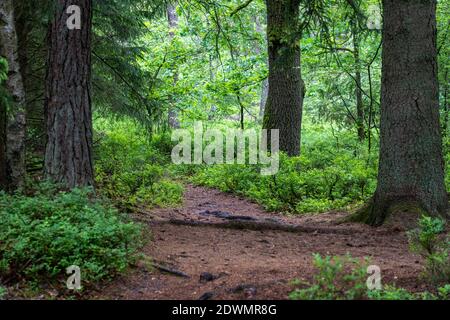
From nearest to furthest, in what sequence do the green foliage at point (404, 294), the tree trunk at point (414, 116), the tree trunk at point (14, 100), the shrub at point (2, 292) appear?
the green foliage at point (404, 294)
the shrub at point (2, 292)
the tree trunk at point (414, 116)
the tree trunk at point (14, 100)

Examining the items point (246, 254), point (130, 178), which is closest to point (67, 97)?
point (130, 178)

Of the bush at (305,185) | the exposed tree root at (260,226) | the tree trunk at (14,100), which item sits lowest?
the exposed tree root at (260,226)

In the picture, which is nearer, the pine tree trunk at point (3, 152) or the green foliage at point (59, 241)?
the green foliage at point (59, 241)

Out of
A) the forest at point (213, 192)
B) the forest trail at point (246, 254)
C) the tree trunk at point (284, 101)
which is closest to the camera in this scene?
the forest trail at point (246, 254)

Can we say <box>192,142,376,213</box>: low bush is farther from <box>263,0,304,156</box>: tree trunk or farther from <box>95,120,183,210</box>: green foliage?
<box>95,120,183,210</box>: green foliage

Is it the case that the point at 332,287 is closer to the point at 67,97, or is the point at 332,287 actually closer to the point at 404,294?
the point at 404,294

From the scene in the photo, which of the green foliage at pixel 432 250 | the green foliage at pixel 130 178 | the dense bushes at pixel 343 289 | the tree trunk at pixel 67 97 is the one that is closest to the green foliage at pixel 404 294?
the dense bushes at pixel 343 289

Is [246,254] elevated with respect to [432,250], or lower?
lower

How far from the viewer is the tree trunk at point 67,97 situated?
754cm

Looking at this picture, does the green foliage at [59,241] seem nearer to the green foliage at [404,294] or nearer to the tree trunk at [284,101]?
the green foliage at [404,294]

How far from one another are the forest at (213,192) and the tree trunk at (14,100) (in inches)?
0.7

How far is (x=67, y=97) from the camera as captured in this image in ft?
24.9

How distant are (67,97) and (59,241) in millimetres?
3151

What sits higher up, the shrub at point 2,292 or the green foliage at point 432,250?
the green foliage at point 432,250
